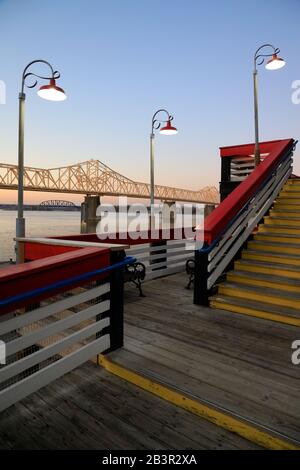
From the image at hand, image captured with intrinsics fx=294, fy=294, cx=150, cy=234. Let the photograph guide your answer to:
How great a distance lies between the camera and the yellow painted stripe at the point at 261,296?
14.1 feet

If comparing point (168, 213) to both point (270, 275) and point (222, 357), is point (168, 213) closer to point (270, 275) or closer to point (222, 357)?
point (270, 275)

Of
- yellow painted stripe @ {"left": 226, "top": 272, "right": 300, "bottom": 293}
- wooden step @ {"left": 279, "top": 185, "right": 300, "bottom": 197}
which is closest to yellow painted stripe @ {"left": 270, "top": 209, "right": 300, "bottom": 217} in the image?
wooden step @ {"left": 279, "top": 185, "right": 300, "bottom": 197}

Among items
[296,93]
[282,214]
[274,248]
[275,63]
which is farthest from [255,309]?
[275,63]

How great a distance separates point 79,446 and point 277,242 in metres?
4.93

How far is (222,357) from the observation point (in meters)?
3.13

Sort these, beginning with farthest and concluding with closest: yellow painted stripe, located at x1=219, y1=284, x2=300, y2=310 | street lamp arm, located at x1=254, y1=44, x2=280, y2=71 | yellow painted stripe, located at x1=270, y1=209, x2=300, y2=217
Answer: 1. street lamp arm, located at x1=254, y1=44, x2=280, y2=71
2. yellow painted stripe, located at x1=270, y1=209, x2=300, y2=217
3. yellow painted stripe, located at x1=219, y1=284, x2=300, y2=310

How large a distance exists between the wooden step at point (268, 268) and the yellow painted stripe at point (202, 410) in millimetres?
3225

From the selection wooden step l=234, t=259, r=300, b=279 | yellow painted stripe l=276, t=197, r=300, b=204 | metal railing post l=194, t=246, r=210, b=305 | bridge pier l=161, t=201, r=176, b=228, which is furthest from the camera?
bridge pier l=161, t=201, r=176, b=228

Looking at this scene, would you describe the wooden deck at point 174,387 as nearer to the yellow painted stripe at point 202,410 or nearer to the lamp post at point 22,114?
the yellow painted stripe at point 202,410

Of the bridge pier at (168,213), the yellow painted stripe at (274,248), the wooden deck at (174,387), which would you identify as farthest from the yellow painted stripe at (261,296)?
the bridge pier at (168,213)

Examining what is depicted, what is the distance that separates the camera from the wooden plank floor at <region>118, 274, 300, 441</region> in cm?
237

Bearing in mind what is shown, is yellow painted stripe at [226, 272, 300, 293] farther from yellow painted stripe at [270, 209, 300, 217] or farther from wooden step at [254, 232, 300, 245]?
yellow painted stripe at [270, 209, 300, 217]

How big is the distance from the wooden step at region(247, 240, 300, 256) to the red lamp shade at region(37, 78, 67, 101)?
472cm

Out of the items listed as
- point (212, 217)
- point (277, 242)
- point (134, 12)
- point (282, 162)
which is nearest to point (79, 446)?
point (212, 217)
